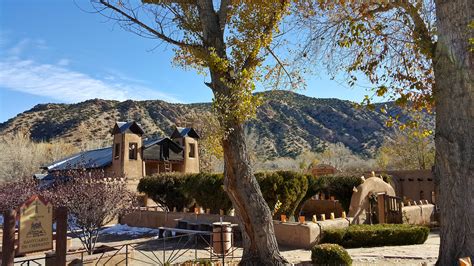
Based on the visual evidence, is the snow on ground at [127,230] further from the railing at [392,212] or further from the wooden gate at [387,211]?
the railing at [392,212]

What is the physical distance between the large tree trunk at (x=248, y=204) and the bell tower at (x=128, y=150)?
27.0 m

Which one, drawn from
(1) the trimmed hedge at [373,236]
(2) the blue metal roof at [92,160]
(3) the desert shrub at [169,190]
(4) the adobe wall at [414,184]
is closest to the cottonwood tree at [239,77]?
(1) the trimmed hedge at [373,236]

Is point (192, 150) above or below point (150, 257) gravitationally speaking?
above

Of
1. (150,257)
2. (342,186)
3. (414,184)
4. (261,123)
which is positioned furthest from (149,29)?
(261,123)

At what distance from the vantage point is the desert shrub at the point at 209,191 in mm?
22766

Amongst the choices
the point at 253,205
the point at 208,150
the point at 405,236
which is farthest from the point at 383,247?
the point at 208,150

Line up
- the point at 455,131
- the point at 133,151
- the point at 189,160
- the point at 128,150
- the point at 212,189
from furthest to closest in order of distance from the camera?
1. the point at 189,160
2. the point at 133,151
3. the point at 128,150
4. the point at 212,189
5. the point at 455,131

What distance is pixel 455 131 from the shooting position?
736cm

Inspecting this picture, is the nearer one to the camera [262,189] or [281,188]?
[262,189]

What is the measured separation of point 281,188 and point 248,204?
11.0 m

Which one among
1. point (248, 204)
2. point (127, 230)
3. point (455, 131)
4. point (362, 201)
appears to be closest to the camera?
point (455, 131)

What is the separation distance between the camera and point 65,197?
52.1ft

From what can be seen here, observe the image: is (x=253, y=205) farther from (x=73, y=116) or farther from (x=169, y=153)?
(x=73, y=116)

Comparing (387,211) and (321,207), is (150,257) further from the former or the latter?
(321,207)
